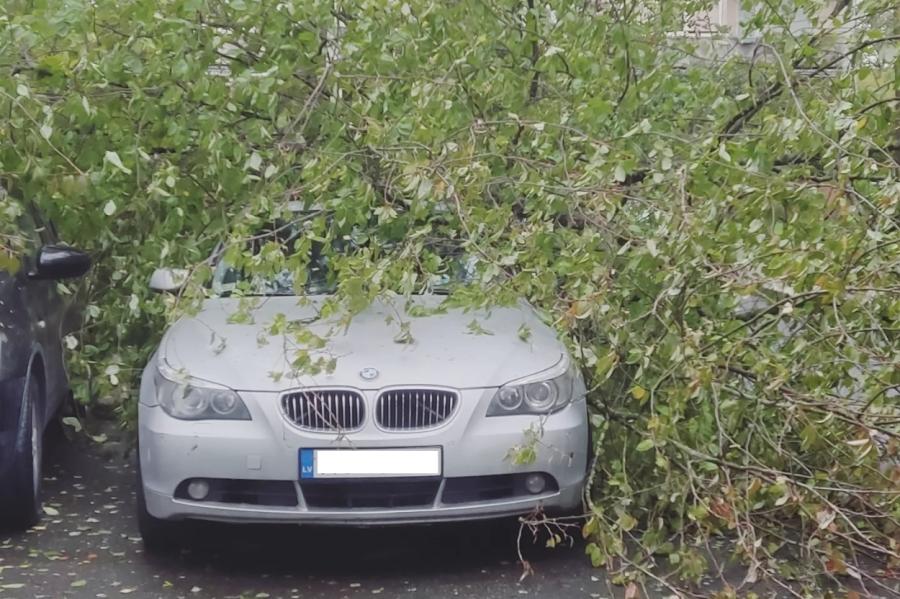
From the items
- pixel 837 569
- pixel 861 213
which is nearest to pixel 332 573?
pixel 837 569

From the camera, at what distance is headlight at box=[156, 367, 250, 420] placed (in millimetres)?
5250

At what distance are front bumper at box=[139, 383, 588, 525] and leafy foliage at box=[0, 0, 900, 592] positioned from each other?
31cm

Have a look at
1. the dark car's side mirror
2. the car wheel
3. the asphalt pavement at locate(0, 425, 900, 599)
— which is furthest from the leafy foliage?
the car wheel

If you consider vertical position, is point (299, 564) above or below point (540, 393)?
below

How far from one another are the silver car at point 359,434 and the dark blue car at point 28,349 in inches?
26.8

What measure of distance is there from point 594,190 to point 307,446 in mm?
1570

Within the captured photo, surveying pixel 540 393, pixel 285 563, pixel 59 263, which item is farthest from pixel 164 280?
pixel 540 393

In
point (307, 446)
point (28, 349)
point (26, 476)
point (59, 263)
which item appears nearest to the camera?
point (307, 446)

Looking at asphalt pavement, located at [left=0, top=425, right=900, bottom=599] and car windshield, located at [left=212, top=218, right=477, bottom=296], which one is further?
car windshield, located at [left=212, top=218, right=477, bottom=296]

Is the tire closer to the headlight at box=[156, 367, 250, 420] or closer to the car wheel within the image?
the car wheel

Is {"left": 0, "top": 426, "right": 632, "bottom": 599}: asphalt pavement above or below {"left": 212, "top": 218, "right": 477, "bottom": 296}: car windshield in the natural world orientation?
below

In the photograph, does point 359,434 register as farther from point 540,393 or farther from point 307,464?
point 540,393

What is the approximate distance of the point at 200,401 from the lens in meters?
5.30

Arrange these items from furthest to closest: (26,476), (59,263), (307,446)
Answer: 1. (59,263)
2. (26,476)
3. (307,446)
